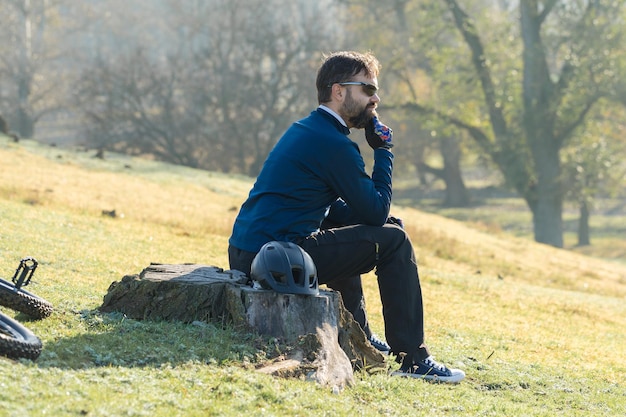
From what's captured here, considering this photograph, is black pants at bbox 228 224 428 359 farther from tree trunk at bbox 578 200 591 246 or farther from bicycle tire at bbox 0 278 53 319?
tree trunk at bbox 578 200 591 246

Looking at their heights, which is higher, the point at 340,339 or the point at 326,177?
the point at 326,177

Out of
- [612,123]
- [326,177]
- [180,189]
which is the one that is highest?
[612,123]

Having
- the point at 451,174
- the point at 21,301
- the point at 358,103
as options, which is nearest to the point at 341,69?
the point at 358,103

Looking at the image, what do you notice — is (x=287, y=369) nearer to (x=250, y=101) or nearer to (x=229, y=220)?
(x=229, y=220)

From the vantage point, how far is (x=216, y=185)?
29906 mm

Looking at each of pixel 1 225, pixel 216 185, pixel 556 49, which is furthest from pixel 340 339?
pixel 556 49

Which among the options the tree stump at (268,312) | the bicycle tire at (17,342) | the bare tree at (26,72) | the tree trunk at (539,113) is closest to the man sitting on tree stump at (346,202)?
the tree stump at (268,312)

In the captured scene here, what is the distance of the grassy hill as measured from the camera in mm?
5215

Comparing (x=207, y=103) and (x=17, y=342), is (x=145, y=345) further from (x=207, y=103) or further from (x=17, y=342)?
(x=207, y=103)

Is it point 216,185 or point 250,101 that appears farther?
point 250,101

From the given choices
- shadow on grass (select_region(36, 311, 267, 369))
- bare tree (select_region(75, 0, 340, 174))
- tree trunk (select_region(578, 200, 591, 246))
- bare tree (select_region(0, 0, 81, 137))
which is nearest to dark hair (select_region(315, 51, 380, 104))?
shadow on grass (select_region(36, 311, 267, 369))

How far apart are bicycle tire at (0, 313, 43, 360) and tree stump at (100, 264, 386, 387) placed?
4.61 ft

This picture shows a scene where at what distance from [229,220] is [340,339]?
1434 centimetres

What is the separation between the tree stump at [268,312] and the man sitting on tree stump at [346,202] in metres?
0.29
